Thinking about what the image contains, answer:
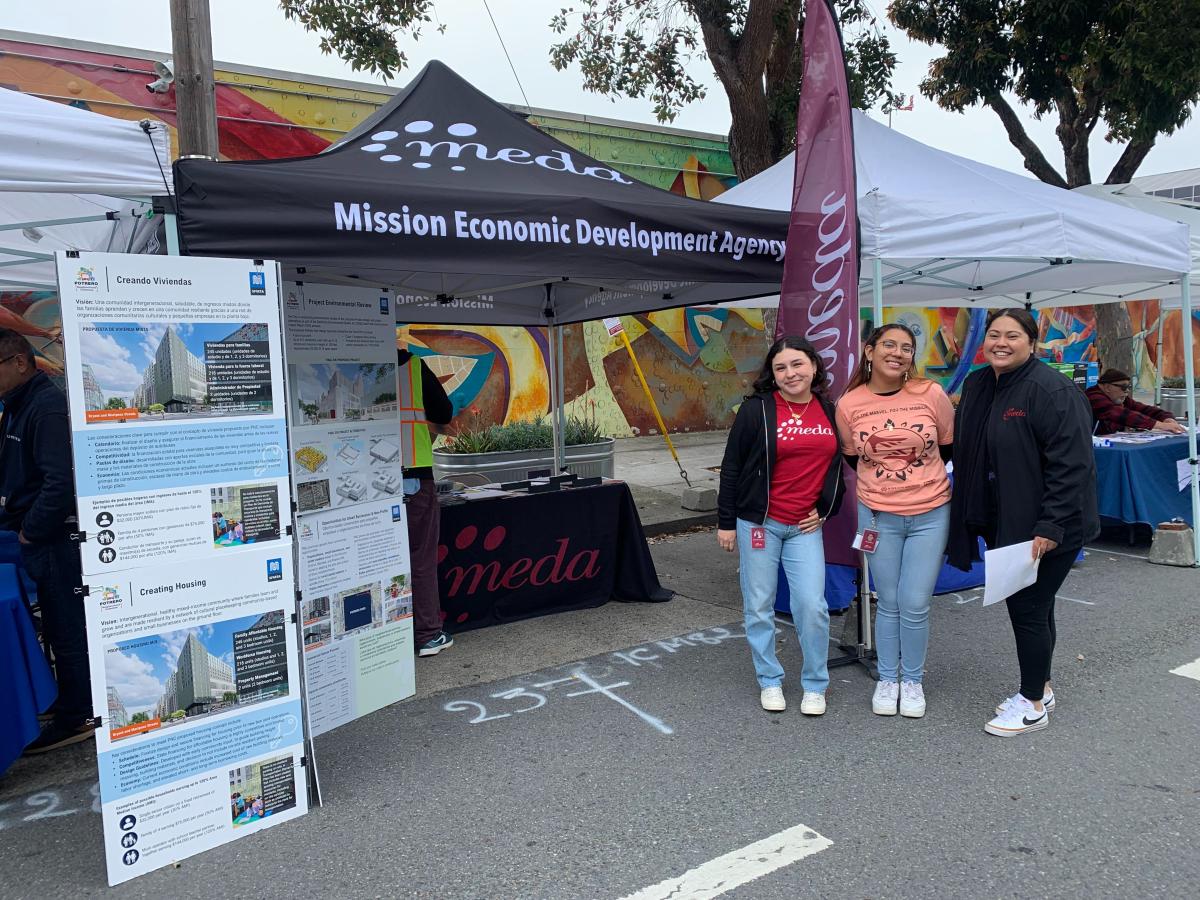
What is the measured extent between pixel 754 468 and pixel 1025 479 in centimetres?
116

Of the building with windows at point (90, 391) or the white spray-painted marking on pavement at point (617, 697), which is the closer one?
the building with windows at point (90, 391)

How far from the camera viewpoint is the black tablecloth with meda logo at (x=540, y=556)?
541cm

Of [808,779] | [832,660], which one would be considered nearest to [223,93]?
[832,660]

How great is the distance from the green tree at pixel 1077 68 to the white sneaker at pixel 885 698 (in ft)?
30.1

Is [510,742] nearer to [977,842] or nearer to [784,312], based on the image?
[977,842]

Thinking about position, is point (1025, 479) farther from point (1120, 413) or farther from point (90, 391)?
point (1120, 413)

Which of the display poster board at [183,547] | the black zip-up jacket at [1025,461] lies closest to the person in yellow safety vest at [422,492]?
the display poster board at [183,547]

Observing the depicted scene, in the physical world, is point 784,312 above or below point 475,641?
above

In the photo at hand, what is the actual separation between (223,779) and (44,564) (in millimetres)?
1551

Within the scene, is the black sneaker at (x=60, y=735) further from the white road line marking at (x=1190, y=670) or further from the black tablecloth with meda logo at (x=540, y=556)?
the white road line marking at (x=1190, y=670)

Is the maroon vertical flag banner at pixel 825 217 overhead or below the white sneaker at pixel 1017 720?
overhead

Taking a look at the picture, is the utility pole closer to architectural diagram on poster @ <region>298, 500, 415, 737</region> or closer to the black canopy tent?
the black canopy tent

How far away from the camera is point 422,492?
4926 millimetres

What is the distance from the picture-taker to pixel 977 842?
9.51 ft
